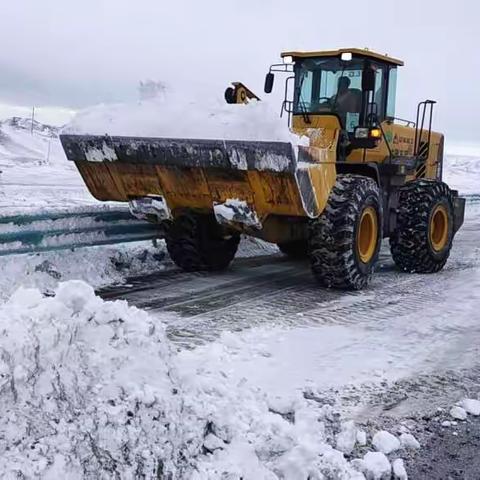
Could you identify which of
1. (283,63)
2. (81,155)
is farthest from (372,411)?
(283,63)

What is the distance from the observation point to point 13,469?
2.74 meters

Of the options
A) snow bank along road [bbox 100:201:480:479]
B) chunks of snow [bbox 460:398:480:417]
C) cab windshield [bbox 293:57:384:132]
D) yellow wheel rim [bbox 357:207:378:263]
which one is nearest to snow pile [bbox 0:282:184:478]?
snow bank along road [bbox 100:201:480:479]

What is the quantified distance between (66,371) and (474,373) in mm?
3170

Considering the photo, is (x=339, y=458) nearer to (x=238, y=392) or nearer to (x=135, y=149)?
(x=238, y=392)

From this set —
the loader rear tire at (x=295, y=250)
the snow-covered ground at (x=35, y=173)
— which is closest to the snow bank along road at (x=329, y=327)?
the loader rear tire at (x=295, y=250)

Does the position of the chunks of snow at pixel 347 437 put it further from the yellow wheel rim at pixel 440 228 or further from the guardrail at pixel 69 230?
the yellow wheel rim at pixel 440 228

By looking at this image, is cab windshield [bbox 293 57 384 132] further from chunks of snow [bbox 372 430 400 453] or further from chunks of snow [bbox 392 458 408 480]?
chunks of snow [bbox 392 458 408 480]

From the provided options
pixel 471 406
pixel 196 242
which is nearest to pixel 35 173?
pixel 196 242

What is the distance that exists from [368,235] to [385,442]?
4561 millimetres

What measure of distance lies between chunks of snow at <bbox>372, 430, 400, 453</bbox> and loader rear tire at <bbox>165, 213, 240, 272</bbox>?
4.81 m

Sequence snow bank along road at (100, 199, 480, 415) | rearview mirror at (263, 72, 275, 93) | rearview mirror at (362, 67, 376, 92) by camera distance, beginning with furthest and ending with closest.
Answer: rearview mirror at (263, 72, 275, 93), rearview mirror at (362, 67, 376, 92), snow bank along road at (100, 199, 480, 415)

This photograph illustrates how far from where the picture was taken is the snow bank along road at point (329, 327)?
4.78 m

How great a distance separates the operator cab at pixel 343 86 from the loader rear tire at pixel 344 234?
1199 mm

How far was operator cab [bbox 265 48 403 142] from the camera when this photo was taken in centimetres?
875
